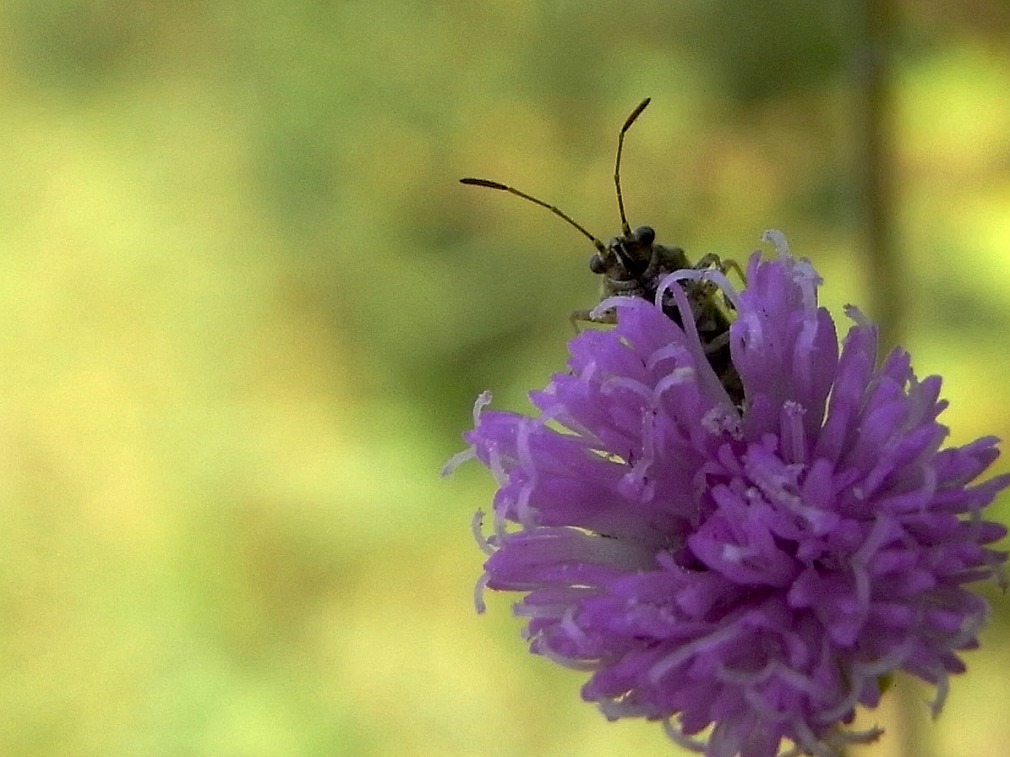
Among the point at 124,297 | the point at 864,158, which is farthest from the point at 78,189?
the point at 864,158

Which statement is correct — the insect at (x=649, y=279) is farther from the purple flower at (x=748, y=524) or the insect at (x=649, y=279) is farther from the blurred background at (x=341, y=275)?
the blurred background at (x=341, y=275)

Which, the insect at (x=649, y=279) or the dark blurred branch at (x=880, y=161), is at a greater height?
the dark blurred branch at (x=880, y=161)

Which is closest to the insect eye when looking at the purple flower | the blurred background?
the purple flower

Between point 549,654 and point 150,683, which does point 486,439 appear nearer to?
point 549,654

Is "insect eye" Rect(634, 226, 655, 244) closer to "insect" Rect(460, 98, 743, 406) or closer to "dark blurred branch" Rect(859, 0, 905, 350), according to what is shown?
"insect" Rect(460, 98, 743, 406)

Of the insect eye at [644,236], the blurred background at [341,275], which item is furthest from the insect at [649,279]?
the blurred background at [341,275]

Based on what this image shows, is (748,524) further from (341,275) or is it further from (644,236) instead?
(341,275)
